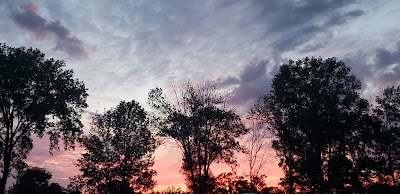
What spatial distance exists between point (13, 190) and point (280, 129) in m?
41.9

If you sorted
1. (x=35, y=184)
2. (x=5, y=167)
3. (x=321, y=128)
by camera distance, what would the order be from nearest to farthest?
(x=5, y=167) < (x=321, y=128) < (x=35, y=184)

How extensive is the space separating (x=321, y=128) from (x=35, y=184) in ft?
151

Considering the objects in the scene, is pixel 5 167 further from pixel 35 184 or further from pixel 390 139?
pixel 390 139

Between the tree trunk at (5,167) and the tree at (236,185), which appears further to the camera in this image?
the tree at (236,185)

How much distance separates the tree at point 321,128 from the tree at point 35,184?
1464 inches

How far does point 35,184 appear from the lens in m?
54.1

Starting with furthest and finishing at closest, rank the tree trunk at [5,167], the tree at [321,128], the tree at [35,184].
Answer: the tree at [35,184] → the tree at [321,128] → the tree trunk at [5,167]

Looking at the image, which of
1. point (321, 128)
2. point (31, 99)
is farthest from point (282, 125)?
point (31, 99)

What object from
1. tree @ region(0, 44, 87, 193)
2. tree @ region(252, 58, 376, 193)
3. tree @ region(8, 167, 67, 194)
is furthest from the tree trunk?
tree @ region(252, 58, 376, 193)

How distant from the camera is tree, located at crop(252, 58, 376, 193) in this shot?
3766 cm

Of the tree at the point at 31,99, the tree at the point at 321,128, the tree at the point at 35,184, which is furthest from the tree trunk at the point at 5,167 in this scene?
the tree at the point at 321,128

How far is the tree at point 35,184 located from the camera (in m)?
51.7

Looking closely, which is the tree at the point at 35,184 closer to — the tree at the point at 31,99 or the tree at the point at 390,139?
the tree at the point at 31,99

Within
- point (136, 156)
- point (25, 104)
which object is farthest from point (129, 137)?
point (25, 104)
